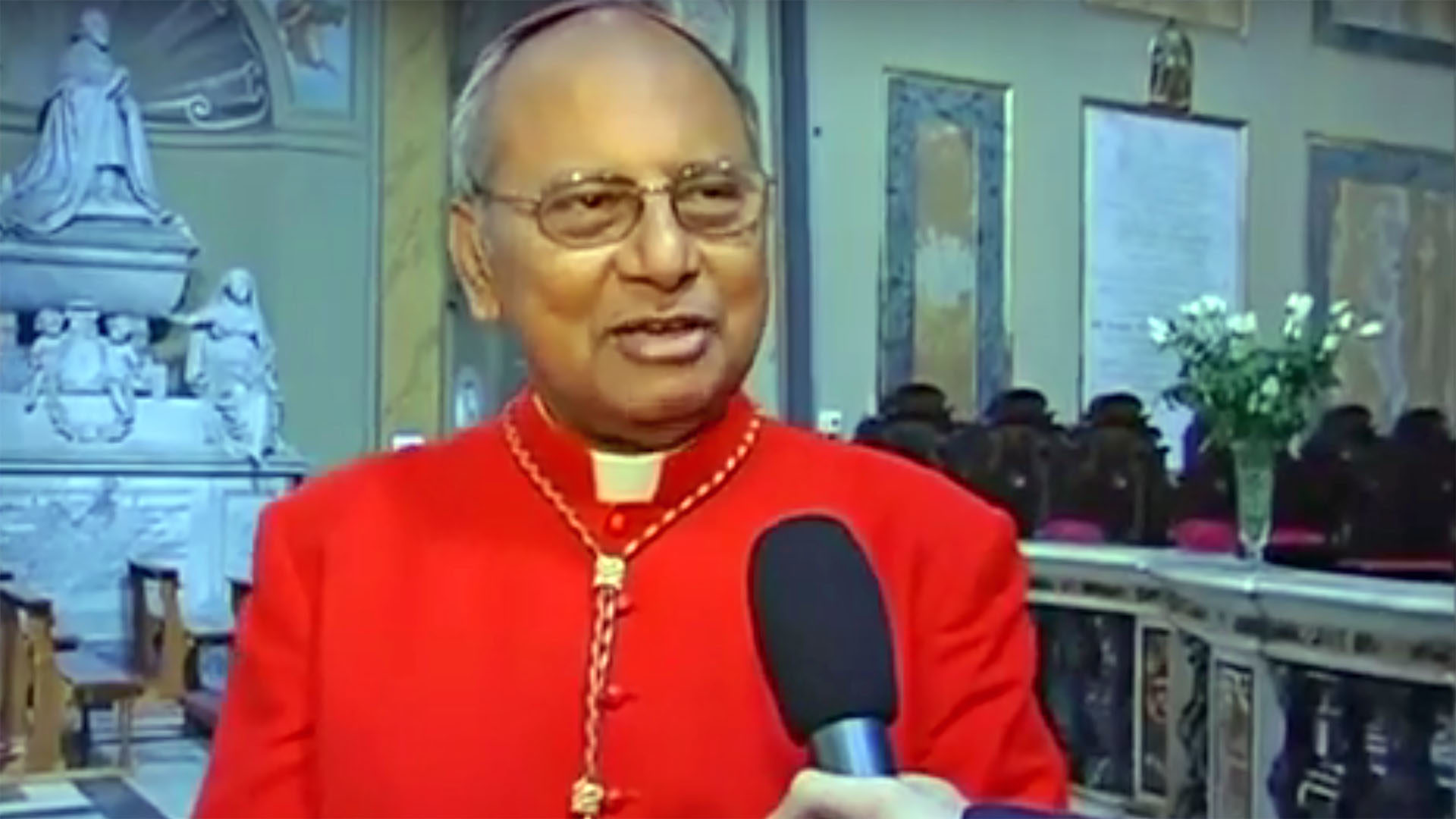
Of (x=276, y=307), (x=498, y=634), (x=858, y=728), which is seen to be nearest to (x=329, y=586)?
(x=498, y=634)

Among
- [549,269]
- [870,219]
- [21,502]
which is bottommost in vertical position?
[21,502]

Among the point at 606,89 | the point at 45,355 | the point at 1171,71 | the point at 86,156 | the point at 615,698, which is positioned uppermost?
the point at 1171,71

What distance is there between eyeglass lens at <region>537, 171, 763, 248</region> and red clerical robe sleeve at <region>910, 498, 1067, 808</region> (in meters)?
0.23

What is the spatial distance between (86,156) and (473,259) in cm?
625

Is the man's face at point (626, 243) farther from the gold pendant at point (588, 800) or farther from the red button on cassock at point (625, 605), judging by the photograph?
the gold pendant at point (588, 800)

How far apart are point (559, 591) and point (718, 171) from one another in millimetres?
278

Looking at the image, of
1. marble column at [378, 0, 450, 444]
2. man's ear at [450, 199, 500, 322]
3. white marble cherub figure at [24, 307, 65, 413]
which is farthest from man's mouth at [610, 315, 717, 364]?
marble column at [378, 0, 450, 444]

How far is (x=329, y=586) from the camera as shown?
129cm

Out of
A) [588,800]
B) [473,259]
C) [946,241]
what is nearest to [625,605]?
[588,800]

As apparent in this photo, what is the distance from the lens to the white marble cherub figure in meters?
6.77

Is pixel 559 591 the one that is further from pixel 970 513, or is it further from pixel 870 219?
pixel 870 219

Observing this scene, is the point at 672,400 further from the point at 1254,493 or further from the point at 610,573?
the point at 1254,493

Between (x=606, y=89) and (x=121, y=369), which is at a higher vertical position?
(x=606, y=89)

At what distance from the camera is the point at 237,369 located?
7.50 m
